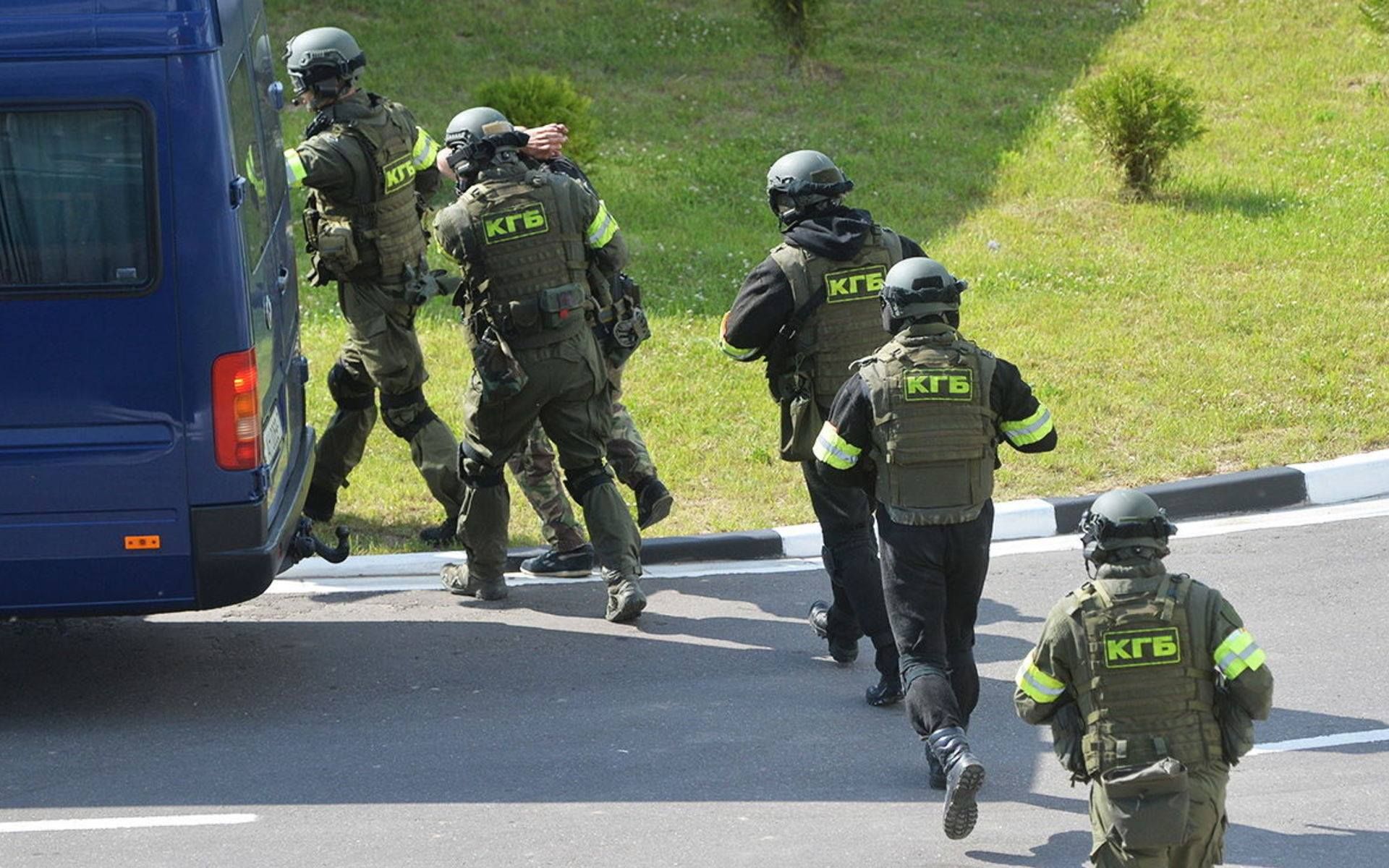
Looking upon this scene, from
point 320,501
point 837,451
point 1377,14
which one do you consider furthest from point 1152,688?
point 1377,14

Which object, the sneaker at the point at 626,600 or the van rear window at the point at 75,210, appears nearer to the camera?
the van rear window at the point at 75,210

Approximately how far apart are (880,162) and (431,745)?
8863 millimetres

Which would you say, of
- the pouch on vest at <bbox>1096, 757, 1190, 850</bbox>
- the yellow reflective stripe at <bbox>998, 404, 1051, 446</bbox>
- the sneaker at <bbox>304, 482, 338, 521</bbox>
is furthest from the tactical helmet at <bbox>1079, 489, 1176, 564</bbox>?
the sneaker at <bbox>304, 482, 338, 521</bbox>

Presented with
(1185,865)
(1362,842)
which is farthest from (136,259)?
(1362,842)

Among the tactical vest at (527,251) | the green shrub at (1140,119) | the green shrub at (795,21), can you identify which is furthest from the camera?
the green shrub at (795,21)

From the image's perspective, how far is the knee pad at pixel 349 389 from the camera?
334 inches

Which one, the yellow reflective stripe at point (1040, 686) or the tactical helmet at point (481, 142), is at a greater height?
the tactical helmet at point (481, 142)

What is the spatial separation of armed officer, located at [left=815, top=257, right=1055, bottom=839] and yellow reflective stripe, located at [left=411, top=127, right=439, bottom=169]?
10.1 feet

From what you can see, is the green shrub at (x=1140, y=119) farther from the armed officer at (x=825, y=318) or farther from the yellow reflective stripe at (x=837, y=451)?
the yellow reflective stripe at (x=837, y=451)

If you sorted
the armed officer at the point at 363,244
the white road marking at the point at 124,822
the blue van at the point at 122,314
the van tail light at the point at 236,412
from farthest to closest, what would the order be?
the armed officer at the point at 363,244, the van tail light at the point at 236,412, the blue van at the point at 122,314, the white road marking at the point at 124,822

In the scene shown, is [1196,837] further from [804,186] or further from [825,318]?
[804,186]

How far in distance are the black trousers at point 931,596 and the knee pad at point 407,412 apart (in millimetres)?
3161

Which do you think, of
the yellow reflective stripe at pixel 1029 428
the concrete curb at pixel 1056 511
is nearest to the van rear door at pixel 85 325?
the concrete curb at pixel 1056 511

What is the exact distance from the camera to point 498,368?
7.27m
